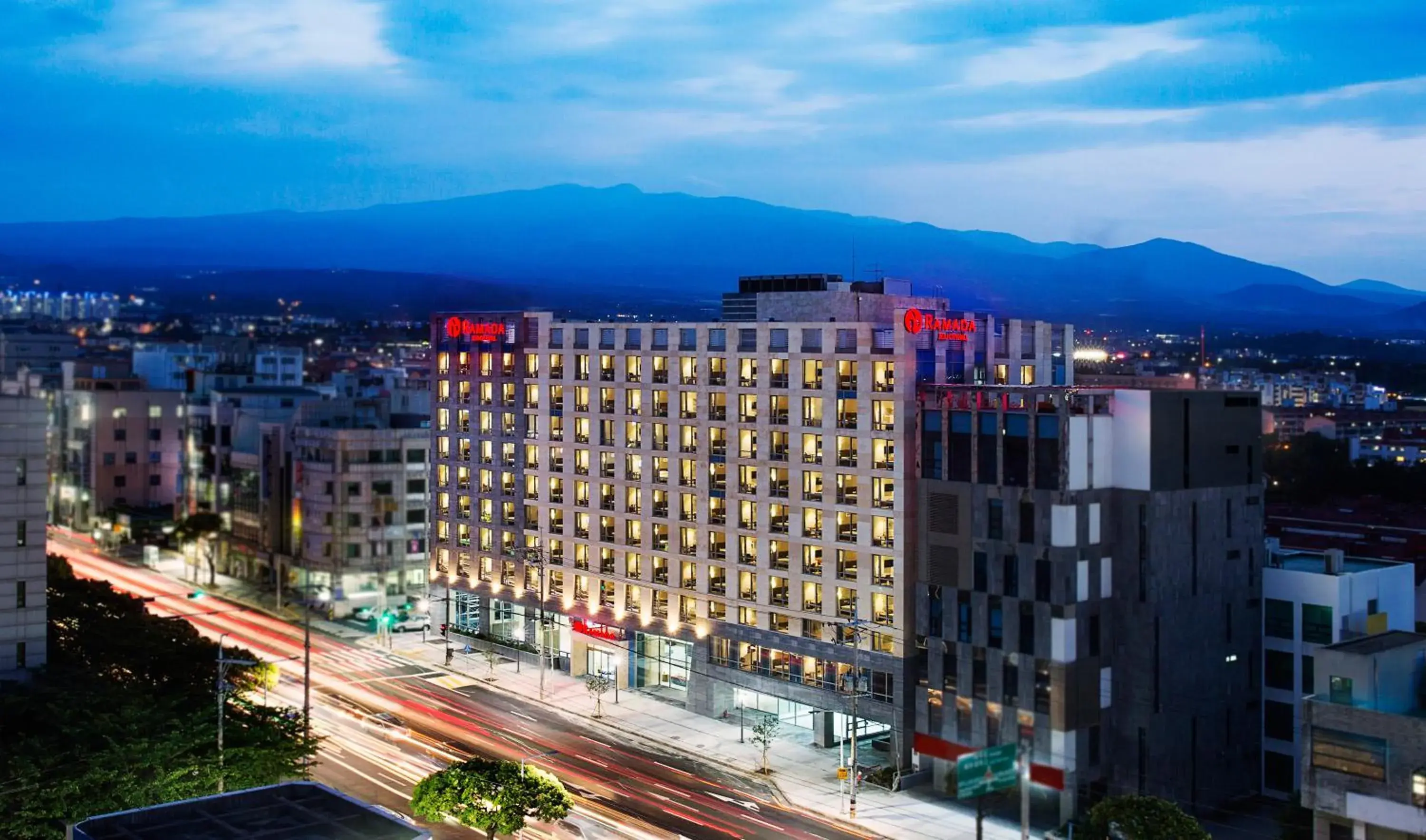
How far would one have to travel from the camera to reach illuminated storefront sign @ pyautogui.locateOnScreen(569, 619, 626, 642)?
113m

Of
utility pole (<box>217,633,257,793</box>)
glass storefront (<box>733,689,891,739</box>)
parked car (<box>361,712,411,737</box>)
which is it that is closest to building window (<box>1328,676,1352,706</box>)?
glass storefront (<box>733,689,891,739</box>)

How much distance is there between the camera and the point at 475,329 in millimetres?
126938

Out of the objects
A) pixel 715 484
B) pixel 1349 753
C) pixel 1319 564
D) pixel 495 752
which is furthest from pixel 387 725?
pixel 1319 564

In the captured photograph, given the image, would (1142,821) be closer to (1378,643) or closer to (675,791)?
(1378,643)

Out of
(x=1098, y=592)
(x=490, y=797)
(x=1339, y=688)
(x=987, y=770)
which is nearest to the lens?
(x=987, y=770)

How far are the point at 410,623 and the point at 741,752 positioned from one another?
173 ft

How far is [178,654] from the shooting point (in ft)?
293

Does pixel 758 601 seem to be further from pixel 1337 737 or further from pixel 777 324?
pixel 1337 737

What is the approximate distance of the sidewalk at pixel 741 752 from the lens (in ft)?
263

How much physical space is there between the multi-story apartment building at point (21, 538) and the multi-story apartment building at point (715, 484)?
4277cm

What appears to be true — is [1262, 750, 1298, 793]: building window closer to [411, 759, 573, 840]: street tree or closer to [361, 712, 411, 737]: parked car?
[411, 759, 573, 840]: street tree

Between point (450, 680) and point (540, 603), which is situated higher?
point (540, 603)

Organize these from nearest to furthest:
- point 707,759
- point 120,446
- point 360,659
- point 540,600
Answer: point 707,759, point 540,600, point 360,659, point 120,446

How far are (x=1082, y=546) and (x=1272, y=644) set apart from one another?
57.0 feet
